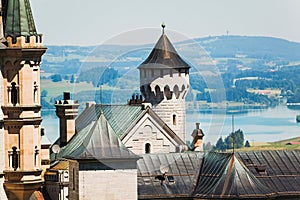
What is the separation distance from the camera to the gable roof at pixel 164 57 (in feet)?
273

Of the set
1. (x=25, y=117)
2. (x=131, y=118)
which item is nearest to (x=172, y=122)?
(x=131, y=118)

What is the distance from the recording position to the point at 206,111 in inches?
2638

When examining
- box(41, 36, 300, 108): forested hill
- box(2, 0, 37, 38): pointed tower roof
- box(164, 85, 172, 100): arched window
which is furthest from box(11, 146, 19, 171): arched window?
box(164, 85, 172, 100): arched window

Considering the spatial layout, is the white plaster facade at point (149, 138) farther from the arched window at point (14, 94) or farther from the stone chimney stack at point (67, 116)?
the arched window at point (14, 94)

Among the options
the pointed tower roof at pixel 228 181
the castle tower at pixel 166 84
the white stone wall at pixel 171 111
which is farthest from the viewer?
the white stone wall at pixel 171 111

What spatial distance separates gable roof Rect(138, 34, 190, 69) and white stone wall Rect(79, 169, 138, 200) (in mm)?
17983

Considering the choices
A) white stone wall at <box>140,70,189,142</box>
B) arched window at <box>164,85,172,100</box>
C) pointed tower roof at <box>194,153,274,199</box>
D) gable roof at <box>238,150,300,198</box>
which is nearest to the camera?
pointed tower roof at <box>194,153,274,199</box>

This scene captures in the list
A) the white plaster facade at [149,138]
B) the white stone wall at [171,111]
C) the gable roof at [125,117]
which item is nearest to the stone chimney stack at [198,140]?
the gable roof at [125,117]

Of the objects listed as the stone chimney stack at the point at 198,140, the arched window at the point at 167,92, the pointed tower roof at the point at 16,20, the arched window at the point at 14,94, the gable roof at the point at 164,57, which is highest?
the pointed tower roof at the point at 16,20

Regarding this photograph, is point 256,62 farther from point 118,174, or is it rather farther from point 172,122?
point 118,174

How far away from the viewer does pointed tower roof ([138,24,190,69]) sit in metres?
83.1

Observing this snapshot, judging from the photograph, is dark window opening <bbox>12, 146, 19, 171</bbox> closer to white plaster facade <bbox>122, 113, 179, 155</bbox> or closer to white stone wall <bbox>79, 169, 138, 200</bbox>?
white stone wall <bbox>79, 169, 138, 200</bbox>

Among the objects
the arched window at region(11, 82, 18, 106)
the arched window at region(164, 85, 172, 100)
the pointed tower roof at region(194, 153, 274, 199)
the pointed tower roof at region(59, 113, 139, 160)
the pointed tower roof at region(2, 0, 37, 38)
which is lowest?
the pointed tower roof at region(194, 153, 274, 199)

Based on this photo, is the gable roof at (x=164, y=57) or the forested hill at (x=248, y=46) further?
the forested hill at (x=248, y=46)
